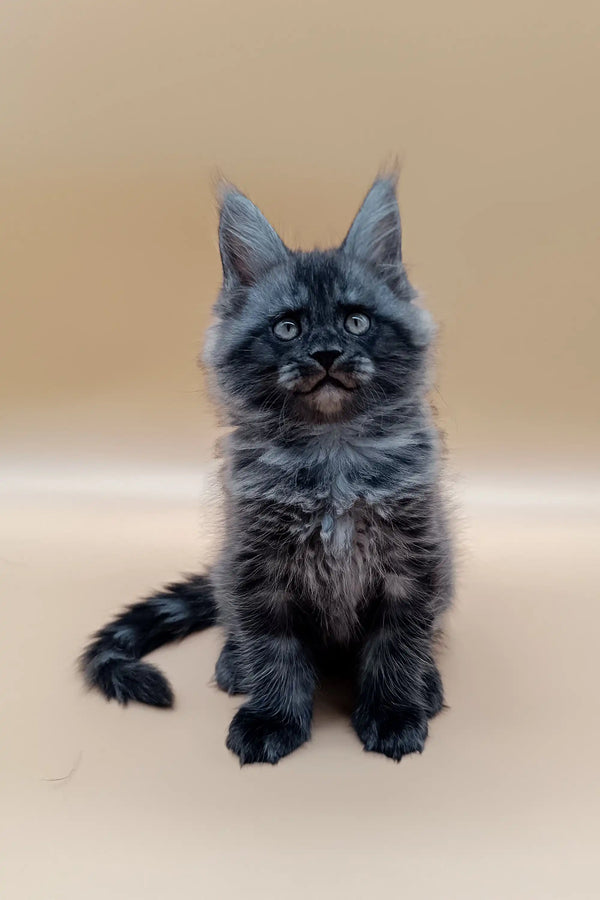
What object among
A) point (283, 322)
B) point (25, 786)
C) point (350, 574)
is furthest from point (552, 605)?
point (25, 786)

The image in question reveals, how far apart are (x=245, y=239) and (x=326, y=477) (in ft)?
1.50

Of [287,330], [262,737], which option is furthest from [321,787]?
[287,330]

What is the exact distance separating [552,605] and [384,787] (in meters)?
0.82

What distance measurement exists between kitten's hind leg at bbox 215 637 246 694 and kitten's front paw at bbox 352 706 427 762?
Result: 264mm

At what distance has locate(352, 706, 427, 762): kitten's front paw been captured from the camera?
4.55 ft

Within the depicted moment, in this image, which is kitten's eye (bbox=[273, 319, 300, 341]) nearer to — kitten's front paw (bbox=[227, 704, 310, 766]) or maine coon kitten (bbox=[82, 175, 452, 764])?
maine coon kitten (bbox=[82, 175, 452, 764])

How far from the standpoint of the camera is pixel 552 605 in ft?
6.43

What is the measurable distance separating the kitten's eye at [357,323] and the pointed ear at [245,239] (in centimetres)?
19

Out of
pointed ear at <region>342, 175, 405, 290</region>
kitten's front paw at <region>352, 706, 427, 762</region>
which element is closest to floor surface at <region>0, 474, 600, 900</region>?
kitten's front paw at <region>352, 706, 427, 762</region>

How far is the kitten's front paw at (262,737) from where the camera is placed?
1378mm

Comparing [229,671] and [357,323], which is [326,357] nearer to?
[357,323]

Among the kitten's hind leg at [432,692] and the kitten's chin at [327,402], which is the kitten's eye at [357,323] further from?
the kitten's hind leg at [432,692]

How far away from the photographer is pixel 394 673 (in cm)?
144

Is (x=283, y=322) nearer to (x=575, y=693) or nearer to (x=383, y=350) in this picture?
(x=383, y=350)
